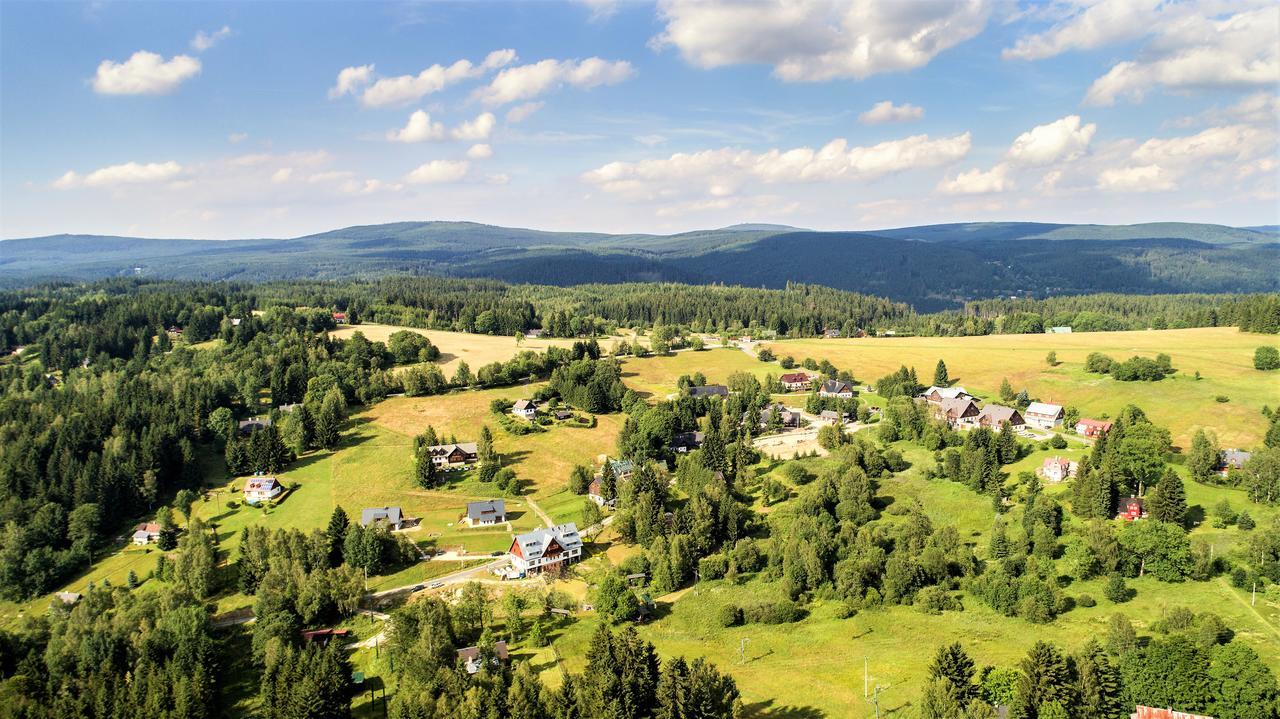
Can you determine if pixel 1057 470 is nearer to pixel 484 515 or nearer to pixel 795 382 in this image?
pixel 795 382

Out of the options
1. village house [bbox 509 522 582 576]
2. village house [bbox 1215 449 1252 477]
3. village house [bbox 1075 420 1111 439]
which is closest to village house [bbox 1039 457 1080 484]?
village house [bbox 1215 449 1252 477]

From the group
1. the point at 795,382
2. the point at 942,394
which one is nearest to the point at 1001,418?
the point at 942,394

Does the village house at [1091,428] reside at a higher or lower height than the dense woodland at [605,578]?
higher

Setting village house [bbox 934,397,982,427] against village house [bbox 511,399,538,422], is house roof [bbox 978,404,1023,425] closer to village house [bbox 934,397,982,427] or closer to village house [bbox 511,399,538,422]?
village house [bbox 934,397,982,427]

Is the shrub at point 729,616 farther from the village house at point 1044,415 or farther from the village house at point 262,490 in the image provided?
the village house at point 262,490

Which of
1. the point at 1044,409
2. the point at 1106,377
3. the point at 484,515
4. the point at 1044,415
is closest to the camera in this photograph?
the point at 484,515

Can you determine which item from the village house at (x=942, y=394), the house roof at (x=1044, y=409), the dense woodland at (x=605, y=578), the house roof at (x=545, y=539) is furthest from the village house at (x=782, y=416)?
the house roof at (x=545, y=539)
